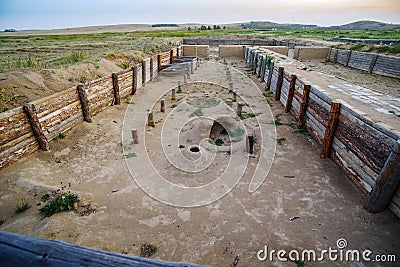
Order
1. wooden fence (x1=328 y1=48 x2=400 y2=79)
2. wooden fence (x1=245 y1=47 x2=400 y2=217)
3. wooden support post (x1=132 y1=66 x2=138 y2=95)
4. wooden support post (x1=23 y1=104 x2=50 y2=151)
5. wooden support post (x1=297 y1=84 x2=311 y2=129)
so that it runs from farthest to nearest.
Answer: wooden fence (x1=328 y1=48 x2=400 y2=79) < wooden support post (x1=132 y1=66 x2=138 y2=95) < wooden support post (x1=297 y1=84 x2=311 y2=129) < wooden support post (x1=23 y1=104 x2=50 y2=151) < wooden fence (x1=245 y1=47 x2=400 y2=217)

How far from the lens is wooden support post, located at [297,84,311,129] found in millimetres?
8789

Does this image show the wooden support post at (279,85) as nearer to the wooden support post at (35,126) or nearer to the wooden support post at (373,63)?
the wooden support post at (35,126)

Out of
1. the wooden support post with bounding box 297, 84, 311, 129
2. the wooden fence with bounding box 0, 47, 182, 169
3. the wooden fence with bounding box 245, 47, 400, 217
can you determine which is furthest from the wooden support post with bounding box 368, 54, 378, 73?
the wooden fence with bounding box 0, 47, 182, 169

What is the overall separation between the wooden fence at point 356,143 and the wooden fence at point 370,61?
1281 cm

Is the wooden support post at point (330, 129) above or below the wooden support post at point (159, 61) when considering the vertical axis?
below

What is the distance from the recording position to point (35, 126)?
6.91 meters

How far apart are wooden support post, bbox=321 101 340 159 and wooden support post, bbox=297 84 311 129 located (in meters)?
2.19

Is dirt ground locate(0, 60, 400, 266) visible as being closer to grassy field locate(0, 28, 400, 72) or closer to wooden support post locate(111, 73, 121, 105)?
wooden support post locate(111, 73, 121, 105)

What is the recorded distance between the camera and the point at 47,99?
7.36m

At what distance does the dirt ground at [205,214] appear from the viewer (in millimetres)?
4449

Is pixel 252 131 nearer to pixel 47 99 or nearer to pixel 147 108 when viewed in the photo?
pixel 147 108

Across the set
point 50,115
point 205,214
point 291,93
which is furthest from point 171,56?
point 205,214

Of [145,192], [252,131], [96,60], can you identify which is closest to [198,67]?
[96,60]

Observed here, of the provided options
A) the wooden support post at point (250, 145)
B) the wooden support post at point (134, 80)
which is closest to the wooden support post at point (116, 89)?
the wooden support post at point (134, 80)
